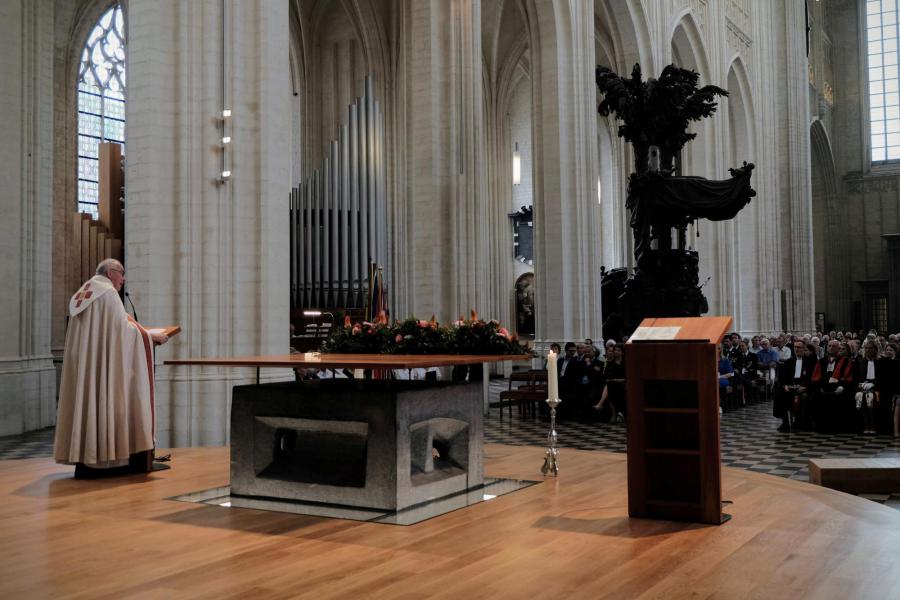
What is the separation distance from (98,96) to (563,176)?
9.77 m

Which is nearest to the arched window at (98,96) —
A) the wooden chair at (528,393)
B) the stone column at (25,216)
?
the stone column at (25,216)

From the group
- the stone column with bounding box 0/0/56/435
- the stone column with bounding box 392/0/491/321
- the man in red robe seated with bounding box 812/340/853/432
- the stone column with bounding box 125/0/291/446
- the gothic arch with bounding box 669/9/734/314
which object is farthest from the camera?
the gothic arch with bounding box 669/9/734/314

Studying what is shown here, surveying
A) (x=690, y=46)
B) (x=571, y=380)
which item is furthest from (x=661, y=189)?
(x=690, y=46)

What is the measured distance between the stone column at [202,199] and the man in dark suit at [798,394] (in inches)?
270

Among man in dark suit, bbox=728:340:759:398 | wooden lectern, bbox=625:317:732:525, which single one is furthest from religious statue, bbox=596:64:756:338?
wooden lectern, bbox=625:317:732:525

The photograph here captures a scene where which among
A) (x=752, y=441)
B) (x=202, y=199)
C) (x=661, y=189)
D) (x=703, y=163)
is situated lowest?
(x=752, y=441)

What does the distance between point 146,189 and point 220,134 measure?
92cm

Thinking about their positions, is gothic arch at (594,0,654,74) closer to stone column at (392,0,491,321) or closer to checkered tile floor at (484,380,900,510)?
stone column at (392,0,491,321)

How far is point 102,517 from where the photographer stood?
16.1ft

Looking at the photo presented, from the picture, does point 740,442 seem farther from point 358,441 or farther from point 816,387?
point 358,441

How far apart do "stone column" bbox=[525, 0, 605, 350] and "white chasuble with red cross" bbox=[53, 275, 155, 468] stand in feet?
36.1

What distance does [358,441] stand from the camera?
5352 millimetres

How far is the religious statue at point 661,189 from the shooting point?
12.9 metres

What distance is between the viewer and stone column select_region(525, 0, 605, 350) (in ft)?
53.9
